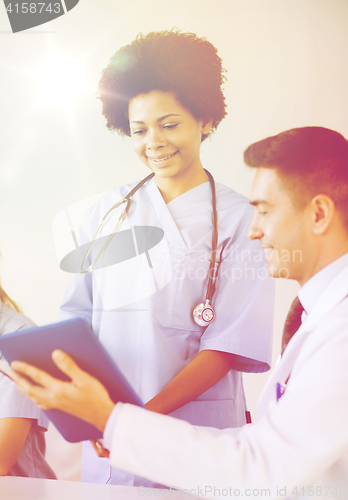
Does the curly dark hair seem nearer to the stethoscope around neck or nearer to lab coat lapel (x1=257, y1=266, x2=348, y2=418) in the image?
the stethoscope around neck

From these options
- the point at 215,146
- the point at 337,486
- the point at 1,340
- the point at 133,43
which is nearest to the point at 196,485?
the point at 337,486

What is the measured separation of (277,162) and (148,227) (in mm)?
432

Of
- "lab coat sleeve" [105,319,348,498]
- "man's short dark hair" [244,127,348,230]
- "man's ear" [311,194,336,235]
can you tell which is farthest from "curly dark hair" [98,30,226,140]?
"lab coat sleeve" [105,319,348,498]

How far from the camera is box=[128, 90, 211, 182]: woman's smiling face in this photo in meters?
1.10

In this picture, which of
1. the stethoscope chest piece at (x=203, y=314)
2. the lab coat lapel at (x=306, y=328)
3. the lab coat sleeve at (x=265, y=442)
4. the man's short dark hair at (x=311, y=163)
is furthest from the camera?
the stethoscope chest piece at (x=203, y=314)

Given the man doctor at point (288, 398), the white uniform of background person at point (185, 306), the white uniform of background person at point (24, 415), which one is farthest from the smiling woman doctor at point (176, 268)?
the man doctor at point (288, 398)

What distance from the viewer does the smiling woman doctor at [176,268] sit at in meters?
1.03

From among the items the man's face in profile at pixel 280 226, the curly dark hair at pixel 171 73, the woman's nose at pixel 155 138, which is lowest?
the man's face in profile at pixel 280 226

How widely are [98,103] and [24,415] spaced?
2.93 feet

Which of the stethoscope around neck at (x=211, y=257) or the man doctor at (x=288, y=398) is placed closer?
the man doctor at (x=288, y=398)

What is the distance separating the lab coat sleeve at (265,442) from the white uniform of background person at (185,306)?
399 millimetres

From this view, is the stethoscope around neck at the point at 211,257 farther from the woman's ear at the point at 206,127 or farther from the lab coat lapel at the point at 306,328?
the lab coat lapel at the point at 306,328

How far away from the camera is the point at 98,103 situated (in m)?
1.22

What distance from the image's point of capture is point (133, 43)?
116cm
